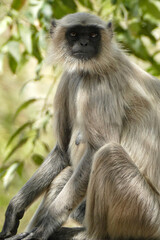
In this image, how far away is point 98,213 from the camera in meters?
4.90

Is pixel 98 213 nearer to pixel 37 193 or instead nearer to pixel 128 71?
pixel 37 193

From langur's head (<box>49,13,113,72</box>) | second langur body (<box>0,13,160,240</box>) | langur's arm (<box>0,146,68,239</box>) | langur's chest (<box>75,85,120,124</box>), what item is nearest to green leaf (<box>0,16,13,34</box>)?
second langur body (<box>0,13,160,240</box>)

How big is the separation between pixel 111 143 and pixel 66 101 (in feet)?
3.29

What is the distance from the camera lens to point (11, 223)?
Result: 17.6ft

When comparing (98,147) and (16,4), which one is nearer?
(98,147)

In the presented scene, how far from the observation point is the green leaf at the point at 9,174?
702 centimetres

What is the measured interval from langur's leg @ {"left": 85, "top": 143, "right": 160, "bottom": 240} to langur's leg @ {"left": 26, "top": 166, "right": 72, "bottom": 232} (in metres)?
0.63

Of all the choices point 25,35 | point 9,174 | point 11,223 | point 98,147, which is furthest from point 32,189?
point 25,35

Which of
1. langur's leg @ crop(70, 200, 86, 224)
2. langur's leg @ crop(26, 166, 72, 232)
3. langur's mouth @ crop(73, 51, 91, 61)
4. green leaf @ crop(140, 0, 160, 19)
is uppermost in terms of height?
green leaf @ crop(140, 0, 160, 19)

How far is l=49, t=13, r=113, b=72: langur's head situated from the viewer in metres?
5.39

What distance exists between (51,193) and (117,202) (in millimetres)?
931

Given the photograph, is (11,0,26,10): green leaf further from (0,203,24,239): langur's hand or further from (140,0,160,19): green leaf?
(0,203,24,239): langur's hand

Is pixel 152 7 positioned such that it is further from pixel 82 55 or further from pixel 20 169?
pixel 20 169

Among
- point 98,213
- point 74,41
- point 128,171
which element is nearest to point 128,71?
point 74,41
